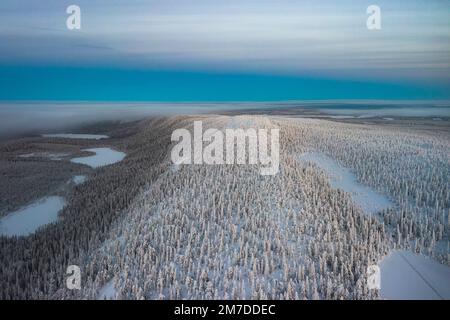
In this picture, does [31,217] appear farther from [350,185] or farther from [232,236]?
[350,185]

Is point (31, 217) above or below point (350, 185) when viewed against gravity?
below

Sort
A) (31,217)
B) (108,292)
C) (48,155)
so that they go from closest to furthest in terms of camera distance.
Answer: (108,292) < (31,217) < (48,155)

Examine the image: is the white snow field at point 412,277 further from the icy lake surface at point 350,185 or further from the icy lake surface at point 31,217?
the icy lake surface at point 31,217

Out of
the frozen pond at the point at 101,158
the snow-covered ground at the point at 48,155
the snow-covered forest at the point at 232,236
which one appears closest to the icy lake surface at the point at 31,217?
the snow-covered forest at the point at 232,236

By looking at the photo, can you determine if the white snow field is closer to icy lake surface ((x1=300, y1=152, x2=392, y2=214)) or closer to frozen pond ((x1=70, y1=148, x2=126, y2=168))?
icy lake surface ((x1=300, y1=152, x2=392, y2=214))

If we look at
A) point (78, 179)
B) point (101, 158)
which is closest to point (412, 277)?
point (78, 179)

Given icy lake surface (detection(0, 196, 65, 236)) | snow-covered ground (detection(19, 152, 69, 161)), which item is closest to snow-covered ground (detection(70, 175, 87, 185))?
icy lake surface (detection(0, 196, 65, 236))

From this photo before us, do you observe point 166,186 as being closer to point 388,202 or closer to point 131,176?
point 131,176

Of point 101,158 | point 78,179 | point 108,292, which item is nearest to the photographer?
point 108,292
